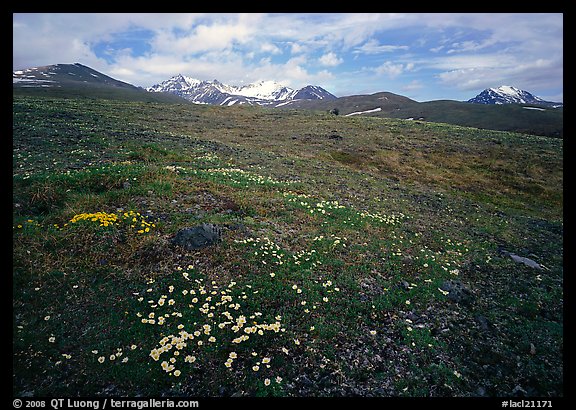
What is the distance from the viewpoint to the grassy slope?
305 inches

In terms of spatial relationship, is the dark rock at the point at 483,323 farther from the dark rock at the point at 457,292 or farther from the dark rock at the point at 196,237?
the dark rock at the point at 196,237

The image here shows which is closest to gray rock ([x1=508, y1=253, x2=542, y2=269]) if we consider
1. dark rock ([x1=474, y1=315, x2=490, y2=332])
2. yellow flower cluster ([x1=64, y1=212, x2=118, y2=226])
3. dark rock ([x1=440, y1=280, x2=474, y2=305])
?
dark rock ([x1=440, y1=280, x2=474, y2=305])

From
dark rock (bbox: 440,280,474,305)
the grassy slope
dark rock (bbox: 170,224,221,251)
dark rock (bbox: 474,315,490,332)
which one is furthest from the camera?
dark rock (bbox: 170,224,221,251)

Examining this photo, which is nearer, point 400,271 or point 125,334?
point 125,334

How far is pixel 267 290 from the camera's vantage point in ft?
34.3

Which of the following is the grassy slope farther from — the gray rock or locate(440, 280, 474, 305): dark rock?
the gray rock

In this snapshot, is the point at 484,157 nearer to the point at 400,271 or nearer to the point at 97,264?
the point at 400,271

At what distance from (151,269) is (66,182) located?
8436 millimetres

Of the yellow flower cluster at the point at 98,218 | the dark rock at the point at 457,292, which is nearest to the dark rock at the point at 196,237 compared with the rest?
the yellow flower cluster at the point at 98,218

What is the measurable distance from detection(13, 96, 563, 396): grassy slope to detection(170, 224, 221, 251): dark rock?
0.35 metres

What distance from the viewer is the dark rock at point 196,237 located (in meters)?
12.1

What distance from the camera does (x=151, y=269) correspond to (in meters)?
10.7

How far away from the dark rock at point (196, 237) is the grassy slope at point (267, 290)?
1.14 feet
